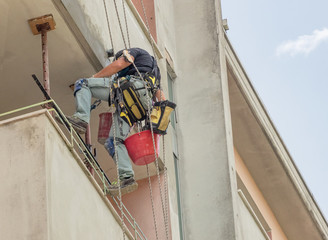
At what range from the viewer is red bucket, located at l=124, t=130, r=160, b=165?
14.3m

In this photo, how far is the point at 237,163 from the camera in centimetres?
2489

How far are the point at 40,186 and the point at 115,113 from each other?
409 centimetres

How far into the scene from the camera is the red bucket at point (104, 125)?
14836 millimetres

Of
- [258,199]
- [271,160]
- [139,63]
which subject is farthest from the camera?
[258,199]

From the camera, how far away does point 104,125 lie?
14.9 metres

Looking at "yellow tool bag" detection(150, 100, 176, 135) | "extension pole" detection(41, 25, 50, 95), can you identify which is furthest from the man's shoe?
"yellow tool bag" detection(150, 100, 176, 135)

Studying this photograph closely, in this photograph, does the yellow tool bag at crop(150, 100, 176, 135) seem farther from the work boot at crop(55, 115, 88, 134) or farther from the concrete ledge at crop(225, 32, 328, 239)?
the concrete ledge at crop(225, 32, 328, 239)

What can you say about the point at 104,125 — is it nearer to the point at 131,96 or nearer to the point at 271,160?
the point at 131,96

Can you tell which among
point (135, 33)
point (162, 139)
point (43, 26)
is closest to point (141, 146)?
point (43, 26)

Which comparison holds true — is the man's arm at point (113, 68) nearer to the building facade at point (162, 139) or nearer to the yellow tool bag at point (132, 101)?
the yellow tool bag at point (132, 101)

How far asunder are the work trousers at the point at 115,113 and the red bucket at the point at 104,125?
8.4 inches

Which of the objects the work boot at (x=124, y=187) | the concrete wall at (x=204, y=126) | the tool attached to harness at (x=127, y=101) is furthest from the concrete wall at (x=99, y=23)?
the concrete wall at (x=204, y=126)

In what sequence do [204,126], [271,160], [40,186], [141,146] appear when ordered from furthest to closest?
[271,160]
[204,126]
[141,146]
[40,186]

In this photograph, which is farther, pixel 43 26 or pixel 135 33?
pixel 135 33
